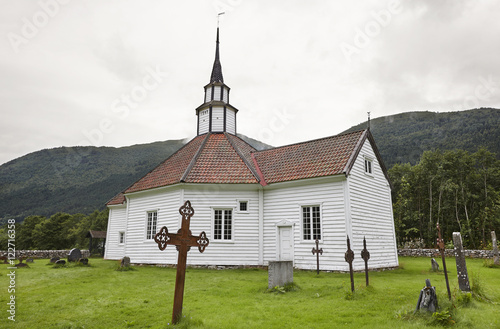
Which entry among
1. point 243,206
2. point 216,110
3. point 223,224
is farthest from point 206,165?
point 216,110

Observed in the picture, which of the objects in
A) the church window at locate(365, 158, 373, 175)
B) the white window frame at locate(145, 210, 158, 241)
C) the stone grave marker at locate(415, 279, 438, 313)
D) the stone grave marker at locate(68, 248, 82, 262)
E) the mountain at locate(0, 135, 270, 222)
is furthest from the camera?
the mountain at locate(0, 135, 270, 222)

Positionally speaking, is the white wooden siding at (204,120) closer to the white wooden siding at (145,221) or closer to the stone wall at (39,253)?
Answer: the white wooden siding at (145,221)

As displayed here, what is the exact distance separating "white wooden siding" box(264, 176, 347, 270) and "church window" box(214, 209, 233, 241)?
1978mm

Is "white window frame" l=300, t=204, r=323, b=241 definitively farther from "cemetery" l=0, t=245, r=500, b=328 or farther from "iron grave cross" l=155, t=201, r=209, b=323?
"iron grave cross" l=155, t=201, r=209, b=323

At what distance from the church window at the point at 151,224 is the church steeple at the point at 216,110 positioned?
741 cm

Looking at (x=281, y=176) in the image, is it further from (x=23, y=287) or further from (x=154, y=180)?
(x=23, y=287)

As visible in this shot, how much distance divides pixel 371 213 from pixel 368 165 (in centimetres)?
279

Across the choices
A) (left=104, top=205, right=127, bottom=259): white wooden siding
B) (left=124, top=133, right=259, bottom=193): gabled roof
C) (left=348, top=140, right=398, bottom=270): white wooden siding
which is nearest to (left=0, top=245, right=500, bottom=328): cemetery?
(left=348, top=140, right=398, bottom=270): white wooden siding

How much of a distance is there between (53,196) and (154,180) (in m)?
76.5

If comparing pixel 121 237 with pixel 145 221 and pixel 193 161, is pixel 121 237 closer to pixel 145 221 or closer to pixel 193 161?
pixel 145 221

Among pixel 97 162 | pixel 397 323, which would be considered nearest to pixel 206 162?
pixel 397 323

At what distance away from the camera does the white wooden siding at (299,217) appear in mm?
14773

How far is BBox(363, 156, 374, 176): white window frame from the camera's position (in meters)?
17.1

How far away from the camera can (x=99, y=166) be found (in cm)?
9662
